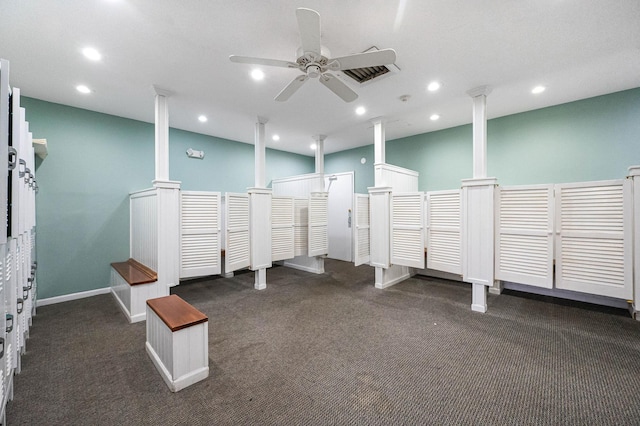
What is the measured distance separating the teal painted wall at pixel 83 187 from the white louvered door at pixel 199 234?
4.96 feet

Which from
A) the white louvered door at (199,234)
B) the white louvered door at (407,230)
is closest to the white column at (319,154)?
the white louvered door at (407,230)

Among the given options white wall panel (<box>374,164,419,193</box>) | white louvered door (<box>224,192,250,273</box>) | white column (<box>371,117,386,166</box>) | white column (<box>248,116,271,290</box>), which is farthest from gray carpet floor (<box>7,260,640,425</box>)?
white column (<box>371,117,386,166</box>)

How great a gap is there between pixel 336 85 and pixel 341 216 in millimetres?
4126

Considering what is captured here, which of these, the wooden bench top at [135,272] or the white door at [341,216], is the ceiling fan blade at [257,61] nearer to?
the wooden bench top at [135,272]

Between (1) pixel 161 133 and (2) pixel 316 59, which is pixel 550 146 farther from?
(1) pixel 161 133

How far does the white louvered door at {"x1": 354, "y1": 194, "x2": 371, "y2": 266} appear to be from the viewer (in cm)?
412

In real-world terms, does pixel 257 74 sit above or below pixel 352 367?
above

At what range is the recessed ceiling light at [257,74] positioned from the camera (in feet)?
8.54

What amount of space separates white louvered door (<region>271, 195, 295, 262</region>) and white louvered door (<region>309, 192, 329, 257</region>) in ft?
1.13

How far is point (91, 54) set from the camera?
232 cm

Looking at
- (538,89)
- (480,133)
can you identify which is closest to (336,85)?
(480,133)

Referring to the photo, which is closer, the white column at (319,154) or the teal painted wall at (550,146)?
the teal painted wall at (550,146)

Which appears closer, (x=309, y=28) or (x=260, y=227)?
(x=309, y=28)

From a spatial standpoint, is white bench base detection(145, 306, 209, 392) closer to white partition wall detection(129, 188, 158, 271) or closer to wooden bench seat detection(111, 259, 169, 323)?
wooden bench seat detection(111, 259, 169, 323)
